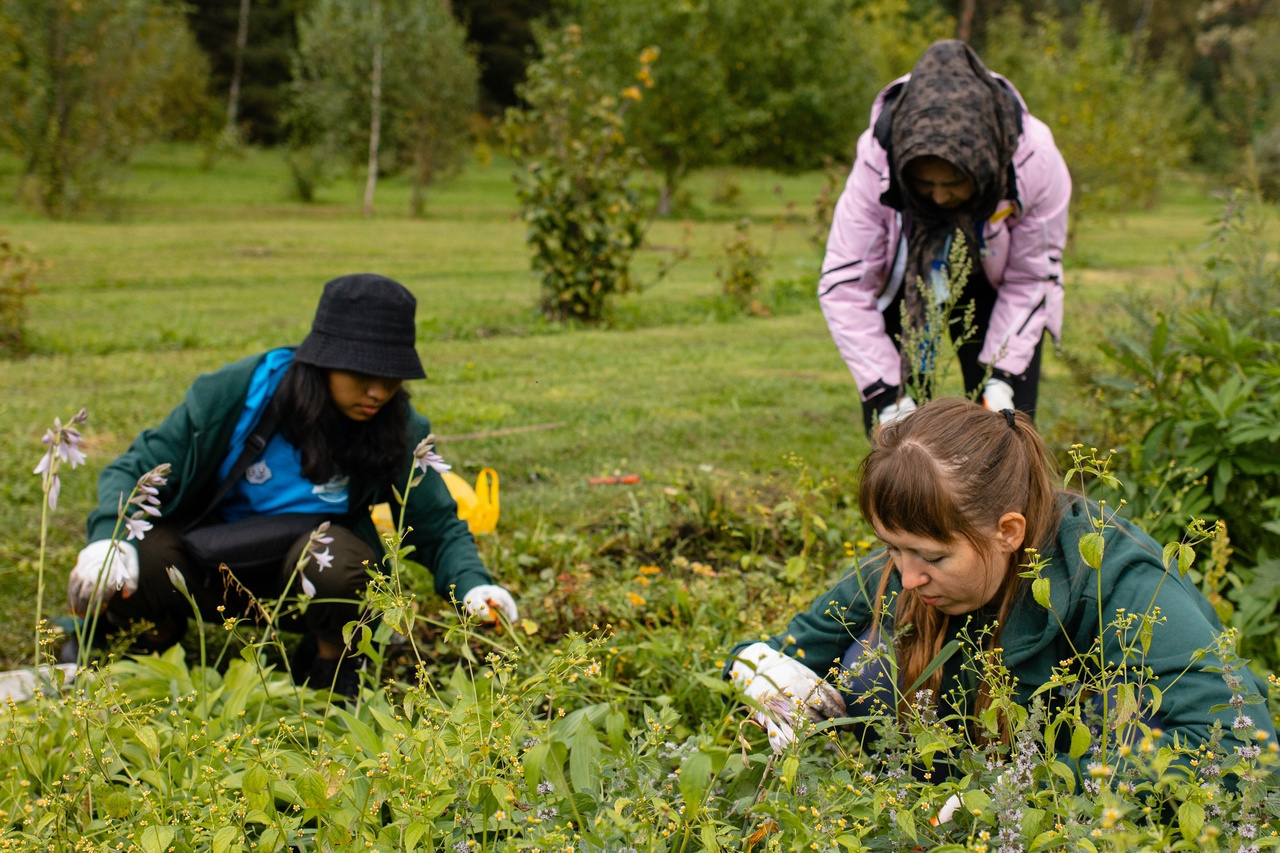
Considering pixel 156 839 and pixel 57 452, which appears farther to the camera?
pixel 57 452

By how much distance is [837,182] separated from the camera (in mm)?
10812

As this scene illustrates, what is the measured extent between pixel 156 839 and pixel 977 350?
2.73 m

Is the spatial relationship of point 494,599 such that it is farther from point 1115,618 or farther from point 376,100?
point 376,100

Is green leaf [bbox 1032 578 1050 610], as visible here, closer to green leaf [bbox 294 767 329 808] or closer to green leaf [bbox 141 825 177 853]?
green leaf [bbox 294 767 329 808]

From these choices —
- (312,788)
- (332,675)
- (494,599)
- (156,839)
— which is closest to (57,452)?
(156,839)

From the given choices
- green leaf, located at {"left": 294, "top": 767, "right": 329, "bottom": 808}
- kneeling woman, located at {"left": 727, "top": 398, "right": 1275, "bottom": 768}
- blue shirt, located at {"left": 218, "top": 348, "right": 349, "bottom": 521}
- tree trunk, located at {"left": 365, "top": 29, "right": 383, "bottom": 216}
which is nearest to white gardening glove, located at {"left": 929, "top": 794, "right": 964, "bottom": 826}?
kneeling woman, located at {"left": 727, "top": 398, "right": 1275, "bottom": 768}

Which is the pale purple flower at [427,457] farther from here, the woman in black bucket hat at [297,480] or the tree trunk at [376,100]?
the tree trunk at [376,100]

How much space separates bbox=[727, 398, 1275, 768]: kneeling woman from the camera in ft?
5.72

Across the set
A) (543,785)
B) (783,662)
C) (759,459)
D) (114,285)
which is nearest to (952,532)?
(783,662)

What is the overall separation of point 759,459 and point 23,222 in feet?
47.3

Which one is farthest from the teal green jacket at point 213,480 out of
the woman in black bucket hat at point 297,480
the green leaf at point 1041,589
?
the green leaf at point 1041,589

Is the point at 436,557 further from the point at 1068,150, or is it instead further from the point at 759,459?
the point at 1068,150

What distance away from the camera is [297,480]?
3074 millimetres

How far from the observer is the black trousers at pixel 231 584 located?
2.84m
